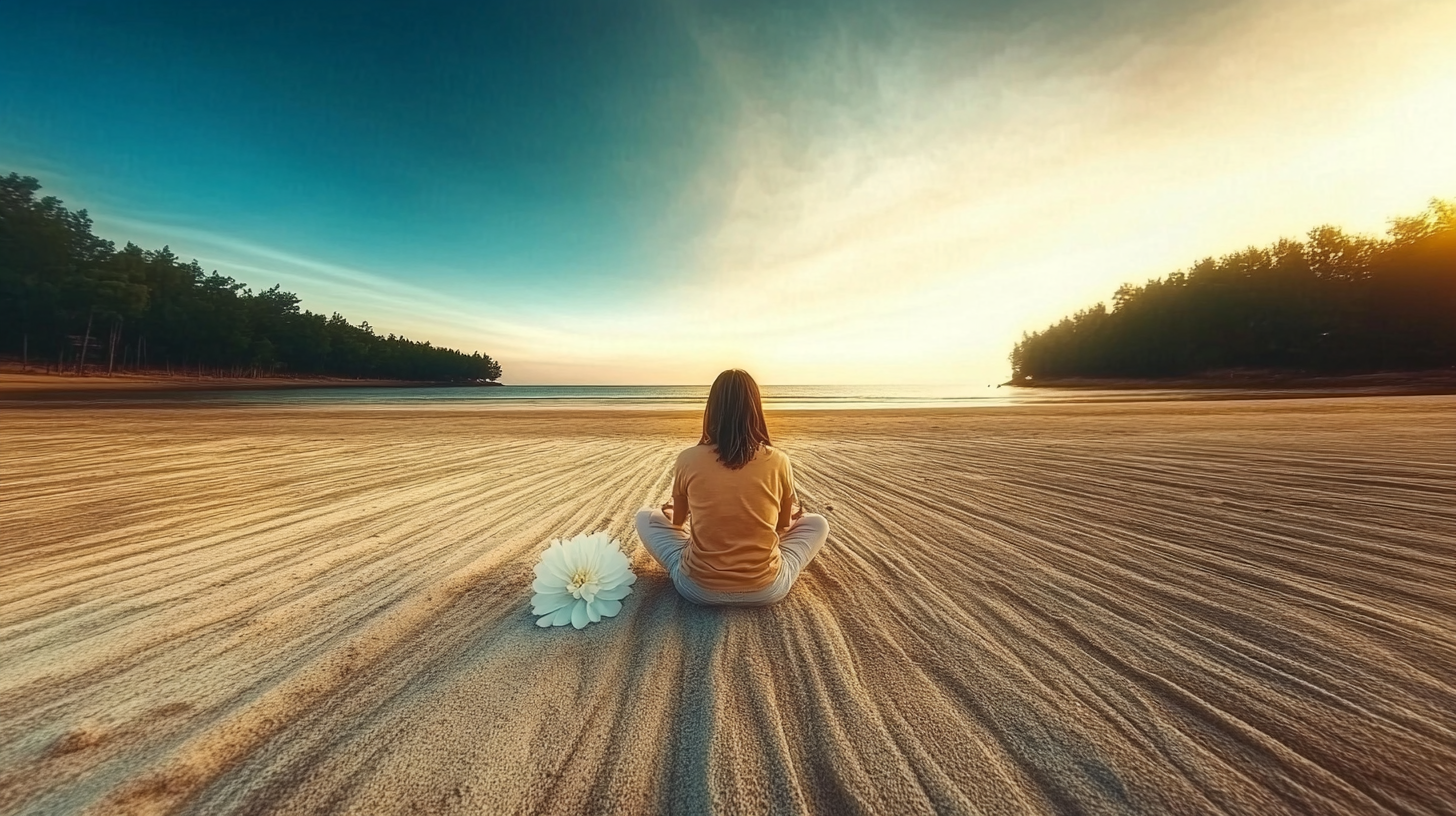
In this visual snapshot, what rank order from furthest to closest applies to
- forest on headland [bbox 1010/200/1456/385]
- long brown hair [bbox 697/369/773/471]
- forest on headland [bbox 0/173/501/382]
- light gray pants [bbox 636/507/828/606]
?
forest on headland [bbox 0/173/501/382] < forest on headland [bbox 1010/200/1456/385] < light gray pants [bbox 636/507/828/606] < long brown hair [bbox 697/369/773/471]

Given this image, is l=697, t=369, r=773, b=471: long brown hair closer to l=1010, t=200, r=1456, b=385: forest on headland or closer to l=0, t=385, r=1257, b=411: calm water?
l=0, t=385, r=1257, b=411: calm water

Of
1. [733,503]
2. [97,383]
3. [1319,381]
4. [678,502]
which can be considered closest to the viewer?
[733,503]

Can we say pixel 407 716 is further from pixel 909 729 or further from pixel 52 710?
pixel 909 729

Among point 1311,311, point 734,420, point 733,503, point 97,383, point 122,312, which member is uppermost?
point 1311,311

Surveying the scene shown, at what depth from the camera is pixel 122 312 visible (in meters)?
47.6

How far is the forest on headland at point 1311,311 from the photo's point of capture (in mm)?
41562

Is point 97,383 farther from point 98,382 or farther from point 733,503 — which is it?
point 733,503

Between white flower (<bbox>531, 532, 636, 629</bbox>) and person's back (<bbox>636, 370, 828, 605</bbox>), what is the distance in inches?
15.1

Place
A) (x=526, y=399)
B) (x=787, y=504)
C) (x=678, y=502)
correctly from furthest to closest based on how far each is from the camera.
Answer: (x=526, y=399), (x=787, y=504), (x=678, y=502)

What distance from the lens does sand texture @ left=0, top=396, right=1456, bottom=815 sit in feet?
6.02

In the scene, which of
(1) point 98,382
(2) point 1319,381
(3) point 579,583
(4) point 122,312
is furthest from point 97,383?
(2) point 1319,381

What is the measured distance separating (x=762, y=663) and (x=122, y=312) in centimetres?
6985

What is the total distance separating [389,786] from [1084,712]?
2.59m

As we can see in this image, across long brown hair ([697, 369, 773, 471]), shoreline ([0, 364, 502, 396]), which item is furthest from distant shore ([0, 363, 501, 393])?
long brown hair ([697, 369, 773, 471])
